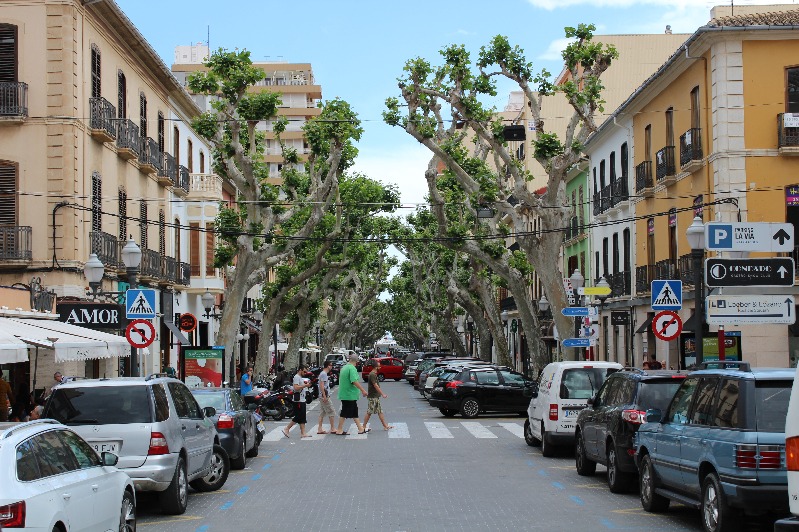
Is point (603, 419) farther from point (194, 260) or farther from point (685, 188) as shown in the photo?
point (194, 260)

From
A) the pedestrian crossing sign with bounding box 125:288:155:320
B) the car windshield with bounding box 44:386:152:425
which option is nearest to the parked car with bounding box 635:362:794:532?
the car windshield with bounding box 44:386:152:425

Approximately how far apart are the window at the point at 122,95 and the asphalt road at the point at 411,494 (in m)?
14.2

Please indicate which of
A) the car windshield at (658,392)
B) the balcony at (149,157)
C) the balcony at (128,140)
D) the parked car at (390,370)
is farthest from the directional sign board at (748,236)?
the parked car at (390,370)

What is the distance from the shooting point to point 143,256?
117 feet

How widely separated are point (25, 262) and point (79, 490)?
793 inches

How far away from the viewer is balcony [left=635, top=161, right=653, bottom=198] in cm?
3841

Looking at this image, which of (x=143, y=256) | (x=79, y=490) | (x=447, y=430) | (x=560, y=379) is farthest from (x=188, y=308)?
(x=79, y=490)

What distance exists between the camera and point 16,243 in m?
28.2

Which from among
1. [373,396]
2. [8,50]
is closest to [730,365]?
[373,396]

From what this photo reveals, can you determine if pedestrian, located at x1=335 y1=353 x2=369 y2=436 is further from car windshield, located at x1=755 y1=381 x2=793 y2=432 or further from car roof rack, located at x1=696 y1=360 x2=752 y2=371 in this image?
car windshield, located at x1=755 y1=381 x2=793 y2=432

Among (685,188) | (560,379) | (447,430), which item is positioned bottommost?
(447,430)

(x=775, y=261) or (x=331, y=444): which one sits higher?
(x=775, y=261)

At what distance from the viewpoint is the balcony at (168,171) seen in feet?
129

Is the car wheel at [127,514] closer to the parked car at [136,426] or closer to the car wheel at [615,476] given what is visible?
the parked car at [136,426]
